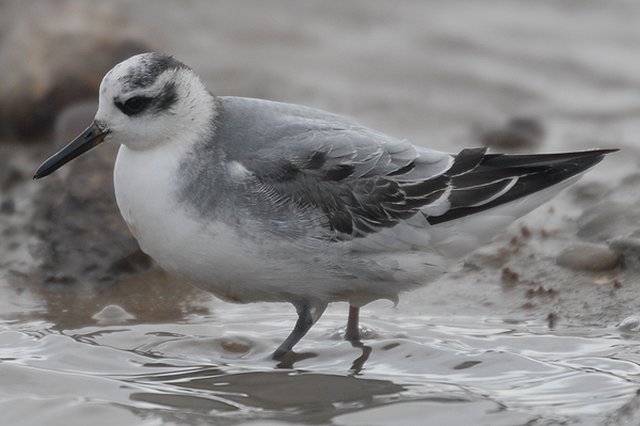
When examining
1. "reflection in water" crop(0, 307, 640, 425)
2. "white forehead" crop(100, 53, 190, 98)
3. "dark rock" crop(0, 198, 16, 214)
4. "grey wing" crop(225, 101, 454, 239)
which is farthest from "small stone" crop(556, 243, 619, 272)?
"dark rock" crop(0, 198, 16, 214)

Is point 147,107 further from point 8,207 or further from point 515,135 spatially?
point 515,135

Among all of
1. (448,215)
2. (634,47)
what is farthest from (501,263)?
(634,47)

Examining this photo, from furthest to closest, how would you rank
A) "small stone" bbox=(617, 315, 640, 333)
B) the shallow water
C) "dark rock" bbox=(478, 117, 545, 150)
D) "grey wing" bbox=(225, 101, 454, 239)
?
1. "dark rock" bbox=(478, 117, 545, 150)
2. "small stone" bbox=(617, 315, 640, 333)
3. "grey wing" bbox=(225, 101, 454, 239)
4. the shallow water

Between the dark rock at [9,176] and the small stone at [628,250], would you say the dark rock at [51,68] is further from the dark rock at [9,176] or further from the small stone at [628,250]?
the small stone at [628,250]

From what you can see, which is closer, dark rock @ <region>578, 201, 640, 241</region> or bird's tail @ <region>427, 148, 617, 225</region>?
bird's tail @ <region>427, 148, 617, 225</region>

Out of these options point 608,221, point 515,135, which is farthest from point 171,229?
point 515,135

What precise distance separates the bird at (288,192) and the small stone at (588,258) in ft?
4.39

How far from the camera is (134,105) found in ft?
23.8

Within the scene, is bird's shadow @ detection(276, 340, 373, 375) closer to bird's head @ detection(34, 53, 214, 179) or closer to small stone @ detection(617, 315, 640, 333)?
bird's head @ detection(34, 53, 214, 179)

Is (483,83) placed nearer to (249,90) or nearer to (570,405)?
(249,90)

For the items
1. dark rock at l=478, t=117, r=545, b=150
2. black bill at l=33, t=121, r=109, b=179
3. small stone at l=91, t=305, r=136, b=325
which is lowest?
small stone at l=91, t=305, r=136, b=325

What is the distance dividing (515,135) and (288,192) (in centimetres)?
515

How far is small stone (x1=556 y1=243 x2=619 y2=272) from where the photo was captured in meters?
8.80

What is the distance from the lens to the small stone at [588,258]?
28.9 ft
